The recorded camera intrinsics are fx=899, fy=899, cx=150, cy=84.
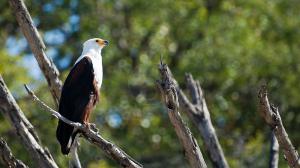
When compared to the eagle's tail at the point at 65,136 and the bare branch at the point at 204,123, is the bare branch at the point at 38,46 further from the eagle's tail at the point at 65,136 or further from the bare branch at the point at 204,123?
the bare branch at the point at 204,123

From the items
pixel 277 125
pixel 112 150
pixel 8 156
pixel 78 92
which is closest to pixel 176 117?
pixel 112 150

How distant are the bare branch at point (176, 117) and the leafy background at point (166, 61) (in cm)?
645

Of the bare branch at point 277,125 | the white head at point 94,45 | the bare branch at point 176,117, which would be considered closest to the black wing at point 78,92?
the white head at point 94,45

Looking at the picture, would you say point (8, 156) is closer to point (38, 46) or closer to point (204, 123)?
point (38, 46)

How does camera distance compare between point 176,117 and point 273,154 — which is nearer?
point 176,117

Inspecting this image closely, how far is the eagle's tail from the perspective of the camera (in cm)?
747

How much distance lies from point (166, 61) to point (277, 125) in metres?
11.6

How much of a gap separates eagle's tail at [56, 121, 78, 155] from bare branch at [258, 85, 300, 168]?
5.67 feet

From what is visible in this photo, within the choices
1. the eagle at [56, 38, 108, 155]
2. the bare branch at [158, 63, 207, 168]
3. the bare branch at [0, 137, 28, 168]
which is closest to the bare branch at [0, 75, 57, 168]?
the bare branch at [0, 137, 28, 168]

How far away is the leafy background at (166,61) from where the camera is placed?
14836 mm

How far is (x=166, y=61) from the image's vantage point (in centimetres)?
1825

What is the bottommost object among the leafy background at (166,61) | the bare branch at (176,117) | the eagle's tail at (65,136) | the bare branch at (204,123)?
the leafy background at (166,61)

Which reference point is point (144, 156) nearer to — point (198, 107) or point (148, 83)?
point (148, 83)

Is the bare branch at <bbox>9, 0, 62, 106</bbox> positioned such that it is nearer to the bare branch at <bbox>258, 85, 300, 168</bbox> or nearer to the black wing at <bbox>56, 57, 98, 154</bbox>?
the black wing at <bbox>56, 57, 98, 154</bbox>
